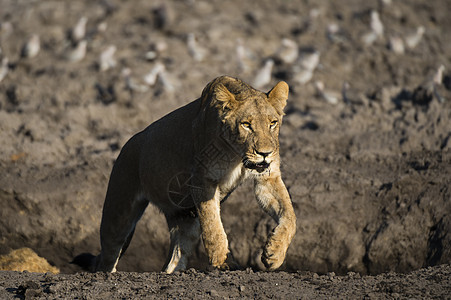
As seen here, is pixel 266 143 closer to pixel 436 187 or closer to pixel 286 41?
pixel 436 187

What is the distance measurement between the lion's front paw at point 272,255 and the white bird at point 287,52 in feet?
28.7

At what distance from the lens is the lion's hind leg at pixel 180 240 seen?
22.4 feet

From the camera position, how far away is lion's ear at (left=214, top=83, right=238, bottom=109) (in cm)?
558

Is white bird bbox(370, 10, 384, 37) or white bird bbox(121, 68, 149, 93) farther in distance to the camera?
white bird bbox(370, 10, 384, 37)

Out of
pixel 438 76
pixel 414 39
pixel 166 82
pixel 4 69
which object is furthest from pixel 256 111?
pixel 414 39

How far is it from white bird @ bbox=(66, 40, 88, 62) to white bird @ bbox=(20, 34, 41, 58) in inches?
28.5

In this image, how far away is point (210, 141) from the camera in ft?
18.9

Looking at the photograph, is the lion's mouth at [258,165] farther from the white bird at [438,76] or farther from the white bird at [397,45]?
the white bird at [397,45]

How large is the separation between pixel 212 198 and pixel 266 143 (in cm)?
77

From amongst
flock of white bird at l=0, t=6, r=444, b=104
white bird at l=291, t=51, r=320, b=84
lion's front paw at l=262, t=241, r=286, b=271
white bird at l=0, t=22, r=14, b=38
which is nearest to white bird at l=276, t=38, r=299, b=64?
flock of white bird at l=0, t=6, r=444, b=104

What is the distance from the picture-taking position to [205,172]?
5.80 m

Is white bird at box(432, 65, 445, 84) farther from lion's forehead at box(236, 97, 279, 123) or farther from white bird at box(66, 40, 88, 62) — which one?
lion's forehead at box(236, 97, 279, 123)

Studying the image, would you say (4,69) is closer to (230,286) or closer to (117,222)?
(117,222)

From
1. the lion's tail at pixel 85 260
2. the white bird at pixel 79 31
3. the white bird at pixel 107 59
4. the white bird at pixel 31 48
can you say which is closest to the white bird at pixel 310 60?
the white bird at pixel 107 59
